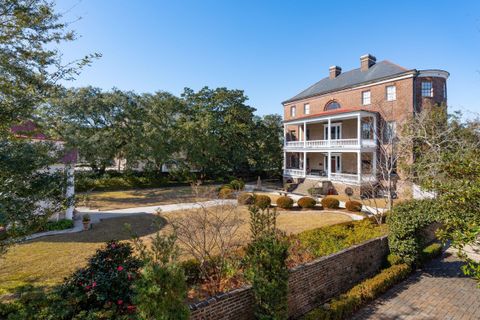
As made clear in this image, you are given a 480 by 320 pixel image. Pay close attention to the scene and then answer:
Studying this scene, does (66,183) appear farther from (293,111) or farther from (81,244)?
(293,111)

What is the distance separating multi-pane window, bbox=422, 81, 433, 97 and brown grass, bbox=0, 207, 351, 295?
14689mm

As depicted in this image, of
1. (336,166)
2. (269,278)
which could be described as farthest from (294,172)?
(269,278)

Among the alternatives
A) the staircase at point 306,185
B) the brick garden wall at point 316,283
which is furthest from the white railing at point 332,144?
the brick garden wall at point 316,283

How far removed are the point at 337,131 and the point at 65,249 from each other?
26.4 metres

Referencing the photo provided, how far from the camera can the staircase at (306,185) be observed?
25.6 metres

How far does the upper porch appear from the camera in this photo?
2364cm

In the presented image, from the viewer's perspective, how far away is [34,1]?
5160 millimetres

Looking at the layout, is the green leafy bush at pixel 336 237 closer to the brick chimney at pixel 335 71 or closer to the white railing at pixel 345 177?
the white railing at pixel 345 177

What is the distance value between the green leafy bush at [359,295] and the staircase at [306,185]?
54.1ft

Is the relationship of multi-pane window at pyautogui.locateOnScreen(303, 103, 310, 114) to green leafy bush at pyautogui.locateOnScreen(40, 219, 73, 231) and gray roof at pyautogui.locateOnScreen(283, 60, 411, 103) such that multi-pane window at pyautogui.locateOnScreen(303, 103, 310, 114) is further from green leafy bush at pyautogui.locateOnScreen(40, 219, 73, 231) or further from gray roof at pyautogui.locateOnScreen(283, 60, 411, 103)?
green leafy bush at pyautogui.locateOnScreen(40, 219, 73, 231)

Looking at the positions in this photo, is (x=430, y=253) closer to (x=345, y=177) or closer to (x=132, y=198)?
(x=345, y=177)

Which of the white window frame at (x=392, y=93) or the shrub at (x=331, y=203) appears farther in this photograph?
the white window frame at (x=392, y=93)

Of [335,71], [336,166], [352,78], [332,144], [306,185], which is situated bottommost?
[306,185]

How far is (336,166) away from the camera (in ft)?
92.1
